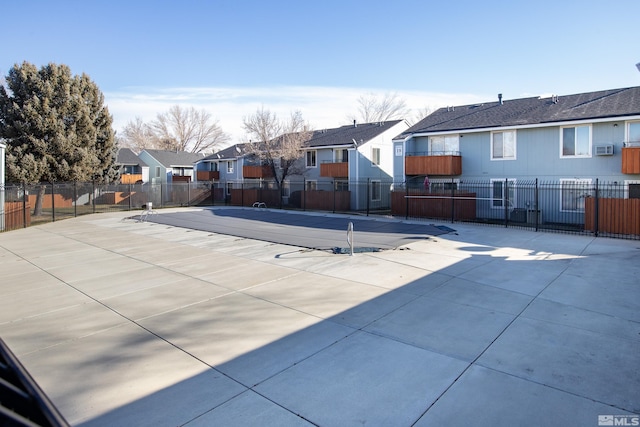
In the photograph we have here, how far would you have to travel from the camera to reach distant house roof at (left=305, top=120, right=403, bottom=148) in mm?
30573

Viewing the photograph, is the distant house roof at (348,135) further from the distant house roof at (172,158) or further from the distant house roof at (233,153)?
the distant house roof at (172,158)

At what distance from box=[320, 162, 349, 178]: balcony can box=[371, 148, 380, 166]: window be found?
241 cm

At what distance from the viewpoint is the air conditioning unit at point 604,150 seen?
1859cm

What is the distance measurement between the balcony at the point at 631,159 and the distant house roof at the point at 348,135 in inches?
622

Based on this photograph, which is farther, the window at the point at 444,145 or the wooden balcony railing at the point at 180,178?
the wooden balcony railing at the point at 180,178

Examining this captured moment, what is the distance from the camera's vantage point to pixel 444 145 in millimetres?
25047

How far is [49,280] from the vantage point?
28.9 feet

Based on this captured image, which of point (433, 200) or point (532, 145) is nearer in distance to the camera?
point (532, 145)

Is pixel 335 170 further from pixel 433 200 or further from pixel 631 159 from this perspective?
pixel 631 159

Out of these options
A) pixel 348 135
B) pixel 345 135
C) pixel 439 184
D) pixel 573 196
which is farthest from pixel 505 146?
pixel 345 135

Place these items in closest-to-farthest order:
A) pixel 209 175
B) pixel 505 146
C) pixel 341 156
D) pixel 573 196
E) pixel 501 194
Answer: pixel 573 196 < pixel 501 194 < pixel 505 146 < pixel 341 156 < pixel 209 175

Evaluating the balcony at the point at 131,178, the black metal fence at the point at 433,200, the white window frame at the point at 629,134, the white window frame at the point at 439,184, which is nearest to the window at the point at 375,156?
the black metal fence at the point at 433,200

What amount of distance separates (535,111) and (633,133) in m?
5.06
